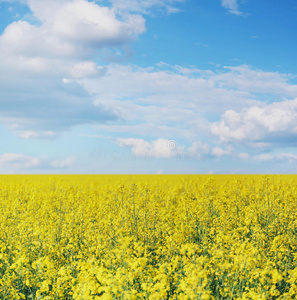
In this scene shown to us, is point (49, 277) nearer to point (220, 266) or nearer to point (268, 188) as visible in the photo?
point (220, 266)

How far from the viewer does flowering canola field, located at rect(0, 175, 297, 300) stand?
4433mm

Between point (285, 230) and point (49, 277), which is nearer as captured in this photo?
→ point (49, 277)

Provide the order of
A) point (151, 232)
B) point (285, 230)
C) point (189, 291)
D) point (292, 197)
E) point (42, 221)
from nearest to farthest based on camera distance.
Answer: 1. point (189, 291)
2. point (151, 232)
3. point (285, 230)
4. point (42, 221)
5. point (292, 197)

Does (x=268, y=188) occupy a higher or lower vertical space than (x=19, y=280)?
higher

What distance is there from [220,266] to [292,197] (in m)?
8.61

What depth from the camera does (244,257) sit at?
15.8 feet

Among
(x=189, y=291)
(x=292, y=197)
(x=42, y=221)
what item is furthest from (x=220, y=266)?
(x=292, y=197)

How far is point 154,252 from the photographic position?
7.21 metres

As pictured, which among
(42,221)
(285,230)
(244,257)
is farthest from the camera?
(42,221)

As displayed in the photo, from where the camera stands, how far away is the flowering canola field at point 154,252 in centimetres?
443

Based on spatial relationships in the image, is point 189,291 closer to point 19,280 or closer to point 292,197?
point 19,280

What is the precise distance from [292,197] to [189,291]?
9.97 metres

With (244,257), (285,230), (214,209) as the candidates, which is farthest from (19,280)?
(285,230)

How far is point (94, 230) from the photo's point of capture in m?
7.72
